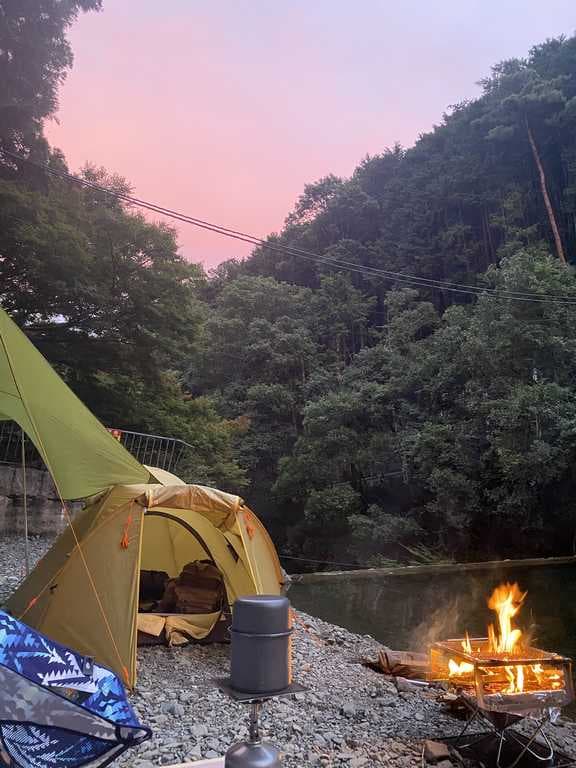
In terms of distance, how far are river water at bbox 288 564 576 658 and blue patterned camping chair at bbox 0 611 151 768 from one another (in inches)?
185

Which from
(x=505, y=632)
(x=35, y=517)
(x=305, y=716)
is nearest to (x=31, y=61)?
(x=35, y=517)

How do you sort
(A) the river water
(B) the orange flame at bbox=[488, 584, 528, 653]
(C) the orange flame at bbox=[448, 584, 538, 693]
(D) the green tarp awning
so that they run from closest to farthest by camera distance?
(C) the orange flame at bbox=[448, 584, 538, 693], (B) the orange flame at bbox=[488, 584, 528, 653], (D) the green tarp awning, (A) the river water

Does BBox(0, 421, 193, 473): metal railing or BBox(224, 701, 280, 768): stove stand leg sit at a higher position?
BBox(0, 421, 193, 473): metal railing

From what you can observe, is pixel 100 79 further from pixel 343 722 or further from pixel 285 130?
pixel 343 722

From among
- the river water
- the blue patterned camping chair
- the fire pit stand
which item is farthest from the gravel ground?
the river water

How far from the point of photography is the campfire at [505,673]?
278 cm

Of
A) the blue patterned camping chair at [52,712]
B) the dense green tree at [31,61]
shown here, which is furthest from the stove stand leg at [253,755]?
the dense green tree at [31,61]

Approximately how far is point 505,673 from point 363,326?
68.9 feet

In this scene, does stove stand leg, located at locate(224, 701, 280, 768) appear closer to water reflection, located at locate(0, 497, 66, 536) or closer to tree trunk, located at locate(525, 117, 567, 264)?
water reflection, located at locate(0, 497, 66, 536)

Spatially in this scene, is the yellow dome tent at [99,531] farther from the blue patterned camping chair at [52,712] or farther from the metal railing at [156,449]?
the metal railing at [156,449]

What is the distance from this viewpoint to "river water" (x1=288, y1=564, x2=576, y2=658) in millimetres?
6551

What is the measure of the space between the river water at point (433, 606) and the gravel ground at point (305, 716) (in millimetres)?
2085

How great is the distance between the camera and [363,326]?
23500 millimetres

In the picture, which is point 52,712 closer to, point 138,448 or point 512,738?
point 512,738
